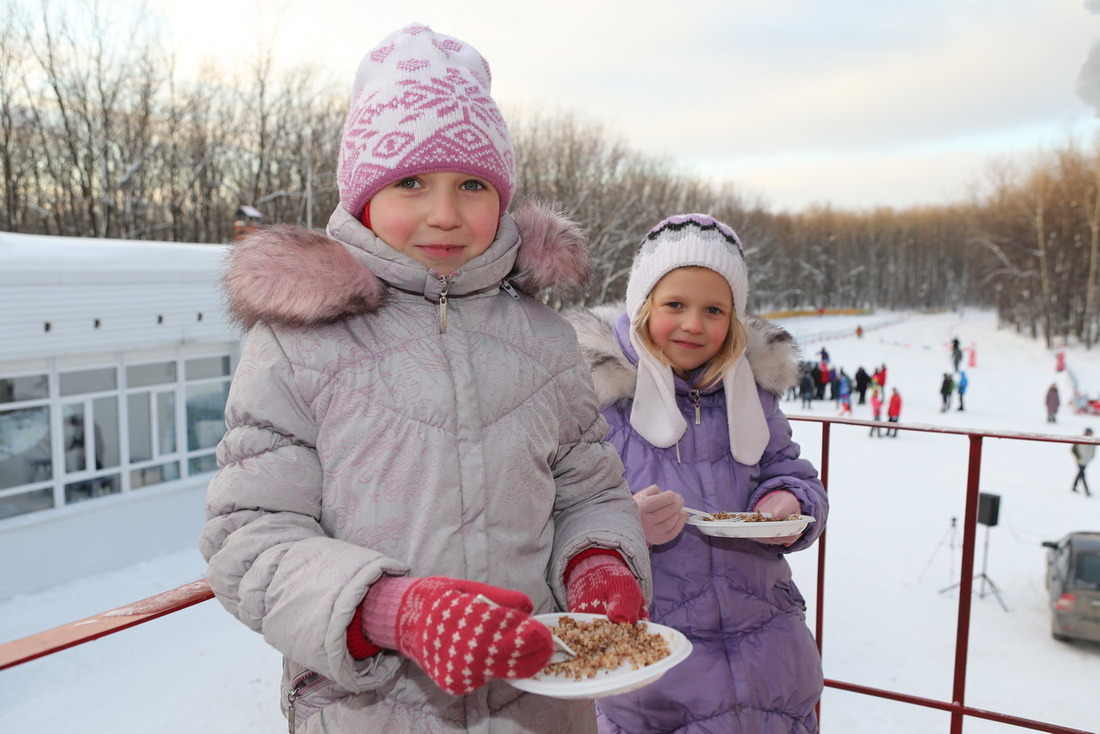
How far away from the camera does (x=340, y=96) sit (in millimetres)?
31734

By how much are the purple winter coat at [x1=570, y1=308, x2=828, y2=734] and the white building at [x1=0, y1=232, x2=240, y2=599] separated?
9.51 metres

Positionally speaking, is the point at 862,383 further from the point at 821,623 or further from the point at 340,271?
the point at 340,271

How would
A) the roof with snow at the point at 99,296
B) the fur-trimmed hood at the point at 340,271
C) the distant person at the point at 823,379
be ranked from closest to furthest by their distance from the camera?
the fur-trimmed hood at the point at 340,271 → the roof with snow at the point at 99,296 → the distant person at the point at 823,379

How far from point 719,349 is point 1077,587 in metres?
9.39

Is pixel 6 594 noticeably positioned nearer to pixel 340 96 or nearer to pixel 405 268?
pixel 405 268

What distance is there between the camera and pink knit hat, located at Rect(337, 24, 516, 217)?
1.29 metres

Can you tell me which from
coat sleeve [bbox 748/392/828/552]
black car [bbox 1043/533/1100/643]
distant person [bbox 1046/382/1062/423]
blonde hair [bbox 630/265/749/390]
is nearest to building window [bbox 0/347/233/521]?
blonde hair [bbox 630/265/749/390]

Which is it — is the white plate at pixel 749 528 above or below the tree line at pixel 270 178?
below

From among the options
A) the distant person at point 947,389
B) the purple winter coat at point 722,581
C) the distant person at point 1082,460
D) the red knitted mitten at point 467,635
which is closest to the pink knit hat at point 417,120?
the red knitted mitten at point 467,635

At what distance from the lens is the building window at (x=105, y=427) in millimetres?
9539

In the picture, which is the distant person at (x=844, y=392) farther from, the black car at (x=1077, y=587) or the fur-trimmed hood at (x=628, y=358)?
the fur-trimmed hood at (x=628, y=358)

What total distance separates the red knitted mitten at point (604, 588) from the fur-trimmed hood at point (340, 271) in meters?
0.54

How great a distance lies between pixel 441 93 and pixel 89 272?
1017 centimetres

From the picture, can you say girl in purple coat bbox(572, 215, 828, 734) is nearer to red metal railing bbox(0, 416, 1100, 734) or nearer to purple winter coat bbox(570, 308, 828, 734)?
purple winter coat bbox(570, 308, 828, 734)
